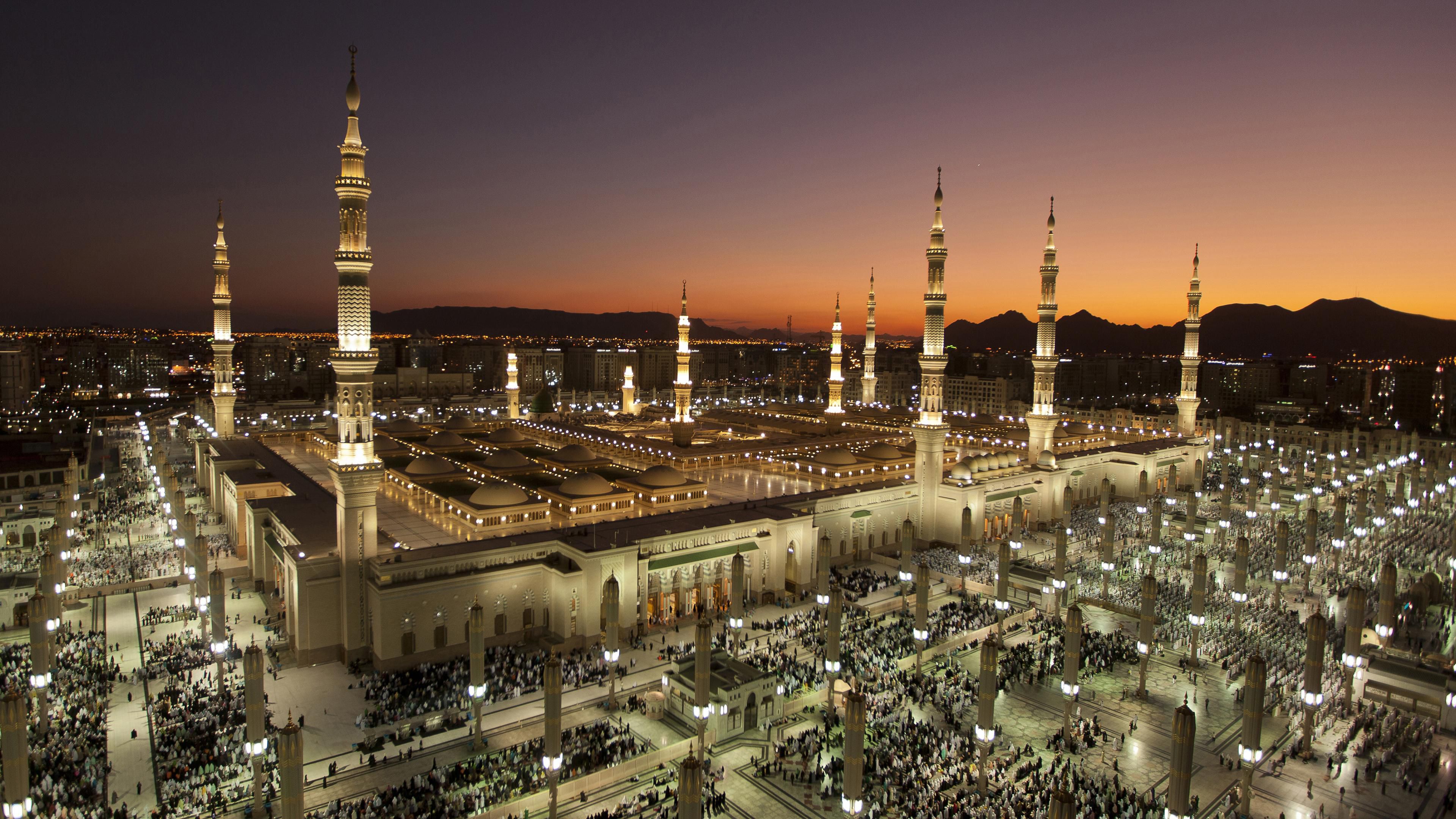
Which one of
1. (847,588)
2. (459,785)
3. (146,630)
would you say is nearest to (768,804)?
(459,785)

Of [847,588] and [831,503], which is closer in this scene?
[847,588]

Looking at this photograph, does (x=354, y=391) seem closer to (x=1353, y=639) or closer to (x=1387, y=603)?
(x=1353, y=639)

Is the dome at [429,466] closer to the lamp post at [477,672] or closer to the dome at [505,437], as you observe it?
the dome at [505,437]

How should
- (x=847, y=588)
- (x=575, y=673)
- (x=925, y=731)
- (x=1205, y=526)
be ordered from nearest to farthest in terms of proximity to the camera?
(x=925, y=731), (x=575, y=673), (x=847, y=588), (x=1205, y=526)

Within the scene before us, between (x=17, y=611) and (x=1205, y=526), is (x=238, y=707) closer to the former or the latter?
(x=17, y=611)

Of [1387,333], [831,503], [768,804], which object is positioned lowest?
[768,804]

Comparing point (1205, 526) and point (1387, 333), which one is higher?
point (1387, 333)

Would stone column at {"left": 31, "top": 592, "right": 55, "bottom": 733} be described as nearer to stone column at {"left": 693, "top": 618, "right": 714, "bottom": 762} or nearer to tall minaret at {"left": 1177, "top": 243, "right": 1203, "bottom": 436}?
stone column at {"left": 693, "top": 618, "right": 714, "bottom": 762}

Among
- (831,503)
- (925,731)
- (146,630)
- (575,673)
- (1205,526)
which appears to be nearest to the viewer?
(925,731)
